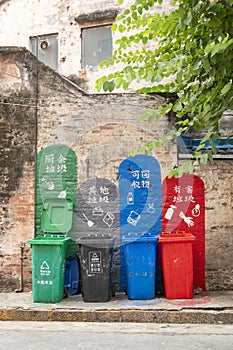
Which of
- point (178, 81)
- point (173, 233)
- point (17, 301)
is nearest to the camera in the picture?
point (178, 81)

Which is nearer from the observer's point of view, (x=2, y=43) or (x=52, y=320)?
(x=52, y=320)

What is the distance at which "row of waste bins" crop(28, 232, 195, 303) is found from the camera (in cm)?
712

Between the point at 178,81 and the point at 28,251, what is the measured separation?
442 centimetres

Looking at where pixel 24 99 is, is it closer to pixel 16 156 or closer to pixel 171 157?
pixel 16 156

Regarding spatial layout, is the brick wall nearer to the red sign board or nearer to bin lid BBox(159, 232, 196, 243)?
the red sign board

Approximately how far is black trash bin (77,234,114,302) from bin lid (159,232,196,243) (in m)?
0.91

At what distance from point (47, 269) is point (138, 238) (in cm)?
155

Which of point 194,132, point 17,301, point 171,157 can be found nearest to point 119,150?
point 171,157

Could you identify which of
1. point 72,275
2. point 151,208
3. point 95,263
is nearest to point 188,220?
point 151,208

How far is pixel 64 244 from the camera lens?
7328 millimetres

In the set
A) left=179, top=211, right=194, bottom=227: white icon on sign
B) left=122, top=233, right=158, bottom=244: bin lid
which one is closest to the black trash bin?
left=122, top=233, right=158, bottom=244: bin lid

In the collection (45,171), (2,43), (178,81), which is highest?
(2,43)

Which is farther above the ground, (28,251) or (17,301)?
(28,251)

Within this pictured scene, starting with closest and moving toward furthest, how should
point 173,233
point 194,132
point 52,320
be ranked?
1. point 52,320
2. point 173,233
3. point 194,132
